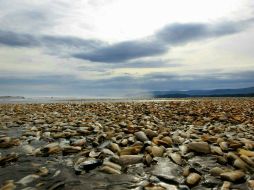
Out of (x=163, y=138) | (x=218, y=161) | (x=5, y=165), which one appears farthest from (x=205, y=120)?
(x=5, y=165)

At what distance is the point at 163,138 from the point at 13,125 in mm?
6722

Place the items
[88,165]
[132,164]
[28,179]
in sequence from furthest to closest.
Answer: [132,164] → [88,165] → [28,179]

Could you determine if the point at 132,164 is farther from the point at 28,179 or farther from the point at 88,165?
the point at 28,179

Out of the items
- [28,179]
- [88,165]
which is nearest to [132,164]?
[88,165]

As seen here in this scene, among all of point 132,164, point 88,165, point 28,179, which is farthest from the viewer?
point 132,164

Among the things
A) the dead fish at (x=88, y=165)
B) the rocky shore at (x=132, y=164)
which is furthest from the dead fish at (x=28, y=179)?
the dead fish at (x=88, y=165)

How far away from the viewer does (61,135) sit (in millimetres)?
8781

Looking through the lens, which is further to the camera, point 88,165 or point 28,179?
point 88,165

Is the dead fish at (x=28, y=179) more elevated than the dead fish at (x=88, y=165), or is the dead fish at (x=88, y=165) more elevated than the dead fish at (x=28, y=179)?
the dead fish at (x=88, y=165)

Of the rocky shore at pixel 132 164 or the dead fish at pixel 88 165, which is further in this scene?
the dead fish at pixel 88 165

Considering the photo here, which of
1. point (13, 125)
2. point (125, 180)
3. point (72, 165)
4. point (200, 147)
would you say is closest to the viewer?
point (125, 180)

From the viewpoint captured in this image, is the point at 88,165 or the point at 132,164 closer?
the point at 88,165

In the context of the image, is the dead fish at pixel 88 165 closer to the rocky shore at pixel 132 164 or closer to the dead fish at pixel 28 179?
the rocky shore at pixel 132 164

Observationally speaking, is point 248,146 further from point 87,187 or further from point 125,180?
point 87,187
